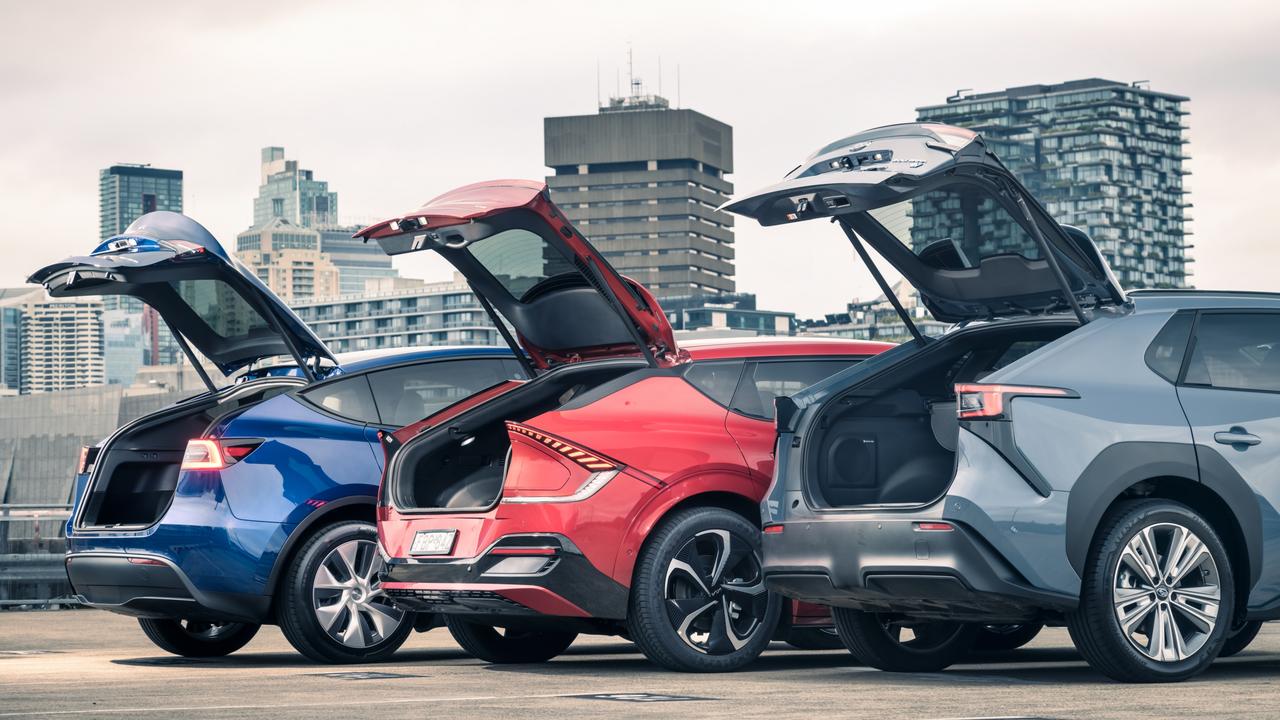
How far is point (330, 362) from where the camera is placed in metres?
11.2

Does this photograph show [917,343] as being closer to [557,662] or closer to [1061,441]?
[1061,441]

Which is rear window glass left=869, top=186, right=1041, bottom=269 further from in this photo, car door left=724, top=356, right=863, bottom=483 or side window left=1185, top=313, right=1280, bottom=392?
car door left=724, top=356, right=863, bottom=483

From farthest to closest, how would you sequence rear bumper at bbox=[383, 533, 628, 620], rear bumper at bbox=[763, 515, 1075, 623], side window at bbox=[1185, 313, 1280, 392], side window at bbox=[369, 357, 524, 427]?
side window at bbox=[369, 357, 524, 427]
rear bumper at bbox=[383, 533, 628, 620]
side window at bbox=[1185, 313, 1280, 392]
rear bumper at bbox=[763, 515, 1075, 623]

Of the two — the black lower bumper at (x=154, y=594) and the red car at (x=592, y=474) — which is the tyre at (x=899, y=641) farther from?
the black lower bumper at (x=154, y=594)

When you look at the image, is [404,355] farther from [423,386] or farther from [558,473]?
[558,473]

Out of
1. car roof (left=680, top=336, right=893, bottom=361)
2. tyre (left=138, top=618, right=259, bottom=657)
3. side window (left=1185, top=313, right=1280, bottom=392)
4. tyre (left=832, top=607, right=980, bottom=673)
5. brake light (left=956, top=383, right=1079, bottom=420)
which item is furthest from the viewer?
tyre (left=138, top=618, right=259, bottom=657)

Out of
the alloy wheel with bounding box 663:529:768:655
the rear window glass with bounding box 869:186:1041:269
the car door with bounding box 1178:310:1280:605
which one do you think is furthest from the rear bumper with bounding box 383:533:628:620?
the car door with bounding box 1178:310:1280:605

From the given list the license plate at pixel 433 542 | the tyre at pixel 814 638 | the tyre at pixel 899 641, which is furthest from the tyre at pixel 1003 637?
the license plate at pixel 433 542

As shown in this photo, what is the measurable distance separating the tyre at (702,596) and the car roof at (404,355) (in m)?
2.60

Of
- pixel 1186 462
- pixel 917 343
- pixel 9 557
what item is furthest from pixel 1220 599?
pixel 9 557

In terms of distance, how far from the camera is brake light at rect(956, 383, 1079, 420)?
25.9ft

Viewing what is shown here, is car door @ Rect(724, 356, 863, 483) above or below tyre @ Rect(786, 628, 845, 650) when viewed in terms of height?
above

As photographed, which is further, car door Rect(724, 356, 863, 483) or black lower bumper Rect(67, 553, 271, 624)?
black lower bumper Rect(67, 553, 271, 624)

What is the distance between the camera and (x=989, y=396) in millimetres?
7906
